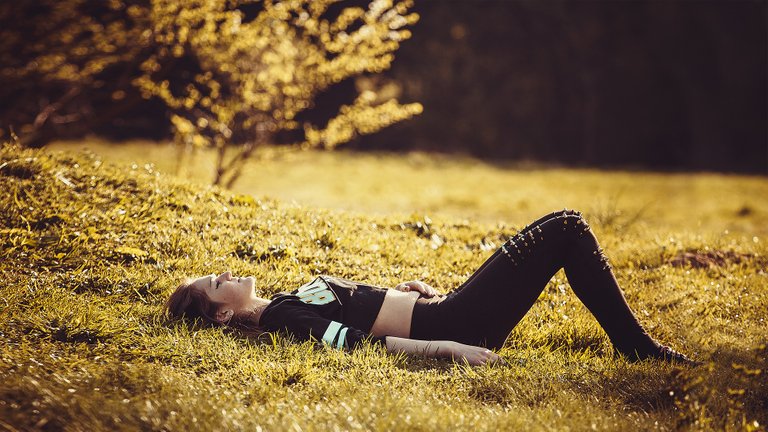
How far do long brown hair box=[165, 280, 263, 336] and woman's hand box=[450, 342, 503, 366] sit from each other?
1.36 m

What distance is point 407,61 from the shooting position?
2330 cm

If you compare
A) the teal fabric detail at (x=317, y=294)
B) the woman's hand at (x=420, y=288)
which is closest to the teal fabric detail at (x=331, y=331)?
the teal fabric detail at (x=317, y=294)

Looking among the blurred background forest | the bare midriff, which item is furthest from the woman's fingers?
the blurred background forest

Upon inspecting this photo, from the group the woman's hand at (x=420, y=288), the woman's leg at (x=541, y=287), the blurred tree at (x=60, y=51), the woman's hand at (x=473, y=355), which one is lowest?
the woman's hand at (x=473, y=355)


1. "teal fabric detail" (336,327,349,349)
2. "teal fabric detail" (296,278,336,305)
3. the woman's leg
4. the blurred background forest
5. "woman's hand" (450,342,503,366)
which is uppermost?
the blurred background forest

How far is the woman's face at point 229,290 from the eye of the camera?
4.21m

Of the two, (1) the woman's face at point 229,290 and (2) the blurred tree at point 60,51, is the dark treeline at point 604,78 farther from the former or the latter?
(1) the woman's face at point 229,290

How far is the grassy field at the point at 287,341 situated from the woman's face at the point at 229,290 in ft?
0.76

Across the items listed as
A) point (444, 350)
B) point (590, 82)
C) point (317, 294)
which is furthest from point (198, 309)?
point (590, 82)

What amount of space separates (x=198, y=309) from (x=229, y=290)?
306 millimetres

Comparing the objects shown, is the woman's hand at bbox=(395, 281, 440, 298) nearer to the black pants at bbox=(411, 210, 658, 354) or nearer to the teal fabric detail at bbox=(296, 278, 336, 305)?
the black pants at bbox=(411, 210, 658, 354)

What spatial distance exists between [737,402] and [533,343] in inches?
55.2

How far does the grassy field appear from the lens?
3.21m

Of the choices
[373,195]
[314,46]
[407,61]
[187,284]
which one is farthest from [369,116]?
[407,61]
